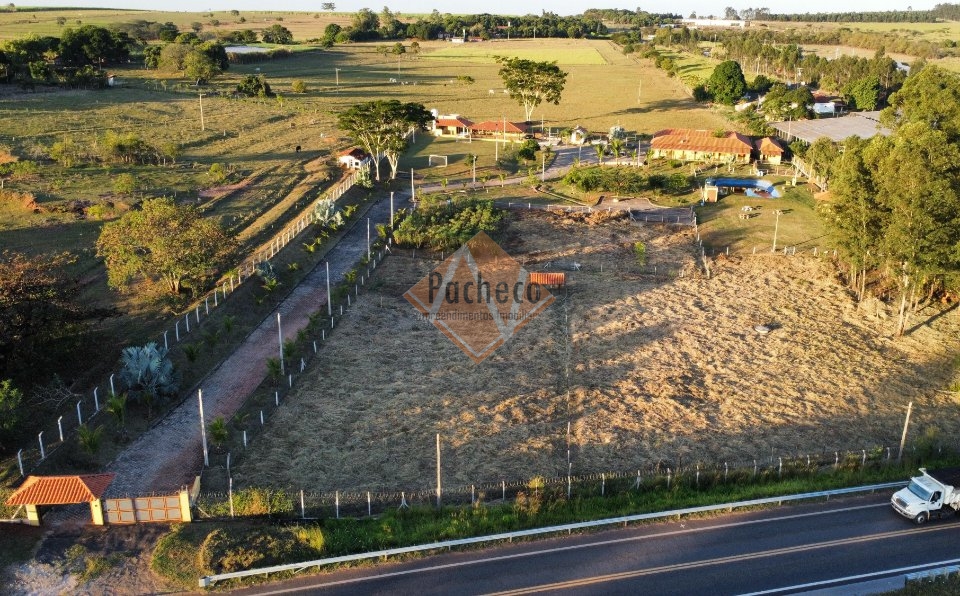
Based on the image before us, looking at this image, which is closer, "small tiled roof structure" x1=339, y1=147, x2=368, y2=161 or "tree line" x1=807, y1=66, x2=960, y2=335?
"tree line" x1=807, y1=66, x2=960, y2=335

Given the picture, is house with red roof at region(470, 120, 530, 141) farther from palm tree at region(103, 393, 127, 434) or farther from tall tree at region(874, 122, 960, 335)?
palm tree at region(103, 393, 127, 434)

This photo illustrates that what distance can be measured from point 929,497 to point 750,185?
33.8 m

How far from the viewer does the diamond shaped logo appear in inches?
1155

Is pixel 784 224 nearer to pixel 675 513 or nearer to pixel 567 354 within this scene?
pixel 567 354

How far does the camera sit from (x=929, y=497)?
17844 millimetres

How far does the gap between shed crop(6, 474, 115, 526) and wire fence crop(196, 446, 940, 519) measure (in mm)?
2178

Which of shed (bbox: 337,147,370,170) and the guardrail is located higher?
shed (bbox: 337,147,370,170)

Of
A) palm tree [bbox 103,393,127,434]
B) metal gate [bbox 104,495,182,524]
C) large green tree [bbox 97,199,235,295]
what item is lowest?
metal gate [bbox 104,495,182,524]

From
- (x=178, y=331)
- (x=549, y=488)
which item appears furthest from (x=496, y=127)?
(x=549, y=488)

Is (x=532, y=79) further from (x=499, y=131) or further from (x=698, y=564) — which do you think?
(x=698, y=564)

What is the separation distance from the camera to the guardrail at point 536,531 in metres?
15.9

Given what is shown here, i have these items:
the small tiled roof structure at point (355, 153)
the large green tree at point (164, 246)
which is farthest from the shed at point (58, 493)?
the small tiled roof structure at point (355, 153)

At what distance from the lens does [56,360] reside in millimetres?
23359

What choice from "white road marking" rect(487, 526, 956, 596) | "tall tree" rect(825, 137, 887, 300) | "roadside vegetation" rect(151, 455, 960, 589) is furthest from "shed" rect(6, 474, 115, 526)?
"tall tree" rect(825, 137, 887, 300)
